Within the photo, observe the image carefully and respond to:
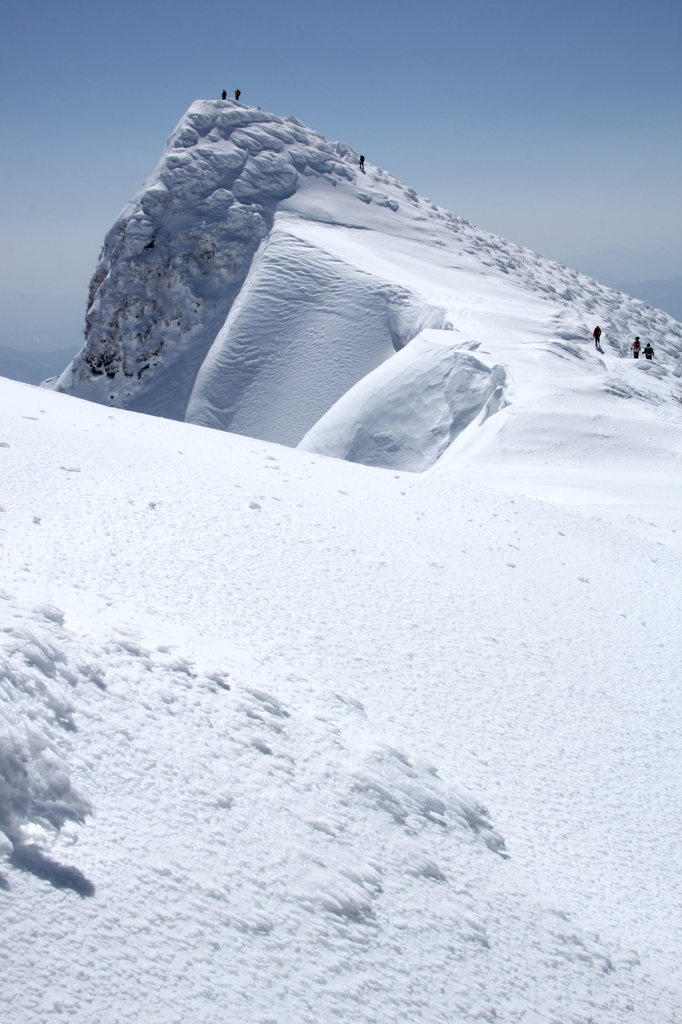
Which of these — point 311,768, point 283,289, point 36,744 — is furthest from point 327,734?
point 283,289

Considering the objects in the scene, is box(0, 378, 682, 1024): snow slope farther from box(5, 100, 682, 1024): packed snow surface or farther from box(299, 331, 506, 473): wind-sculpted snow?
box(299, 331, 506, 473): wind-sculpted snow

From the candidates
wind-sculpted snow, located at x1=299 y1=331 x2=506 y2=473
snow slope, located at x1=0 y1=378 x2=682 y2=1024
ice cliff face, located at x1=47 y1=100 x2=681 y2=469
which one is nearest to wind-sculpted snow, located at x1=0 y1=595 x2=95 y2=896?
snow slope, located at x1=0 y1=378 x2=682 y2=1024

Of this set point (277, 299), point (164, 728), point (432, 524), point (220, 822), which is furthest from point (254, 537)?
point (277, 299)

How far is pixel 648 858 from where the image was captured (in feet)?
12.0

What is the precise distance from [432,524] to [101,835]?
5.06m

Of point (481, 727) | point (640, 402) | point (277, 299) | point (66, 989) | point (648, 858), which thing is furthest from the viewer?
Result: point (277, 299)

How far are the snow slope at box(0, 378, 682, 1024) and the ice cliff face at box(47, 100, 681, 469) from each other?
42.2 feet

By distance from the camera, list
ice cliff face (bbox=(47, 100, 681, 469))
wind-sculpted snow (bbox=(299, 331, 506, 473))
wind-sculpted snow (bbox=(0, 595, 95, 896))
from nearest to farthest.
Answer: wind-sculpted snow (bbox=(0, 595, 95, 896))
wind-sculpted snow (bbox=(299, 331, 506, 473))
ice cliff face (bbox=(47, 100, 681, 469))

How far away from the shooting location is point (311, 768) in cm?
323

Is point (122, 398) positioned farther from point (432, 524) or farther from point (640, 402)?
point (432, 524)

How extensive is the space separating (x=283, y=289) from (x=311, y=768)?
828 inches

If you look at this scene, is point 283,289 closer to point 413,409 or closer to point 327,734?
point 413,409

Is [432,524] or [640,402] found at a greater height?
[640,402]

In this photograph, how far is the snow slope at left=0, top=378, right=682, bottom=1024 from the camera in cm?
229
